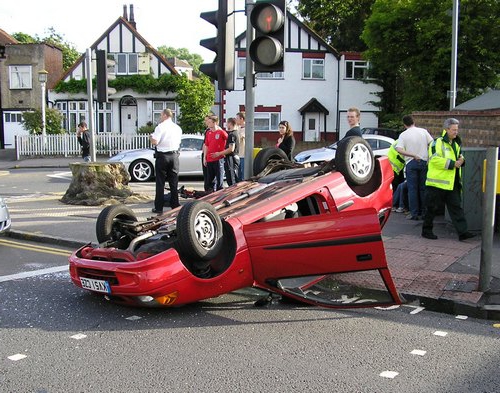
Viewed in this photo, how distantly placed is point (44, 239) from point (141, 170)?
359 inches

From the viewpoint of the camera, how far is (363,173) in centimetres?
690

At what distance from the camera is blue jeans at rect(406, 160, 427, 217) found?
34.5ft

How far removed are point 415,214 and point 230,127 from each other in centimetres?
430

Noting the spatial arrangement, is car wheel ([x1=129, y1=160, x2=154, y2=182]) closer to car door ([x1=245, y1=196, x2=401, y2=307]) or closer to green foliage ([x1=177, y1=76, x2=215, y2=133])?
car door ([x1=245, y1=196, x2=401, y2=307])

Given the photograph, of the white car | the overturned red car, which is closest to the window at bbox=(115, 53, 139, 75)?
the white car

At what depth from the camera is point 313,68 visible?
3744 centimetres

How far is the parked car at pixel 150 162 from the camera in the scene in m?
18.5

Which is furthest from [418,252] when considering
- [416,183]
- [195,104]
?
[195,104]

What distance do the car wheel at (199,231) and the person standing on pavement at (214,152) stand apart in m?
6.67

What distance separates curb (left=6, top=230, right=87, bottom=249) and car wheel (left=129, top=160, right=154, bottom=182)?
8.53 metres

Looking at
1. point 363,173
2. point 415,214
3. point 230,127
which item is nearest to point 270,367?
point 363,173

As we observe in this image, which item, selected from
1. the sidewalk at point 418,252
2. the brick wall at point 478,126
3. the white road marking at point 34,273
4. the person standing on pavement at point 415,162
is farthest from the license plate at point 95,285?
Result: the brick wall at point 478,126

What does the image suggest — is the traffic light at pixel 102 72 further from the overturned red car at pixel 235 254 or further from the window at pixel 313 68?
the window at pixel 313 68

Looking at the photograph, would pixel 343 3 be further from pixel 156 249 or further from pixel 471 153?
pixel 156 249
